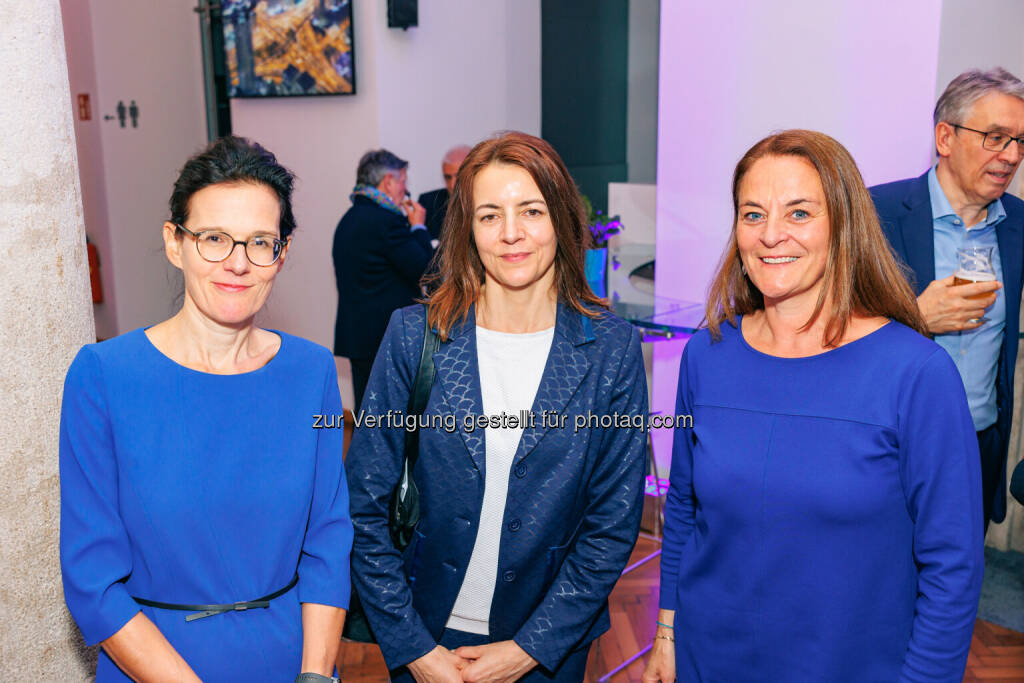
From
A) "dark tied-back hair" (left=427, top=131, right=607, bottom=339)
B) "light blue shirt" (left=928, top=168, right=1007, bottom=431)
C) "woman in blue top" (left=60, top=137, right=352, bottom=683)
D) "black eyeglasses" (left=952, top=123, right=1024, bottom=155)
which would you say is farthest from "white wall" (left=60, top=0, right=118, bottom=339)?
"black eyeglasses" (left=952, top=123, right=1024, bottom=155)

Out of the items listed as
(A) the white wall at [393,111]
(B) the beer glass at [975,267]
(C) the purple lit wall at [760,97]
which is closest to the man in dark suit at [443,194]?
(A) the white wall at [393,111]

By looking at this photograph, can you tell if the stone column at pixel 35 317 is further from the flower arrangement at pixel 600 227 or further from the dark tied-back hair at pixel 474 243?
the flower arrangement at pixel 600 227

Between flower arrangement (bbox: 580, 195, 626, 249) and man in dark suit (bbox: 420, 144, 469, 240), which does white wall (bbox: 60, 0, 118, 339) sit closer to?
man in dark suit (bbox: 420, 144, 469, 240)

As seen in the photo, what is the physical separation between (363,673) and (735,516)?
2.07 meters

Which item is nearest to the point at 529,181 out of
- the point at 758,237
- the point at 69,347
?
the point at 758,237

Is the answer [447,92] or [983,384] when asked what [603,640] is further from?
[447,92]

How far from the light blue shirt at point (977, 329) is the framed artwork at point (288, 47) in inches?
159

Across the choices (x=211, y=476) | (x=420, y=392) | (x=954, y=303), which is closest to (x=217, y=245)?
(x=211, y=476)

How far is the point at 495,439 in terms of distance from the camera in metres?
1.86

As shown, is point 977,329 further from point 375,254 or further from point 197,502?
point 375,254

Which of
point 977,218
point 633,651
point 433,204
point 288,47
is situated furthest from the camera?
point 288,47

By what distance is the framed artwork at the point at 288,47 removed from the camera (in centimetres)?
572

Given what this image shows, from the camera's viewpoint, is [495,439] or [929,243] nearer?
[495,439]

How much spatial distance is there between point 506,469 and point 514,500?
7 centimetres
